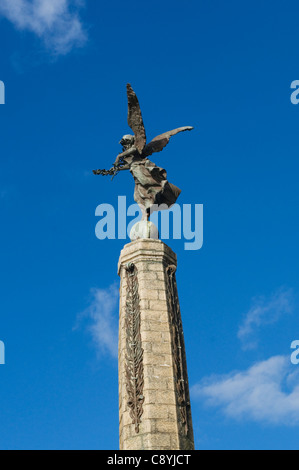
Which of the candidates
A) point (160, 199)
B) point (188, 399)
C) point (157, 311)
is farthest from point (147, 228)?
point (188, 399)

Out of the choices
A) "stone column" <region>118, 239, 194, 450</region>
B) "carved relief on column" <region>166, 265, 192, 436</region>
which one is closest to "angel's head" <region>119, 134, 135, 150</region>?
"stone column" <region>118, 239, 194, 450</region>

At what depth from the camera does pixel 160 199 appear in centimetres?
1645

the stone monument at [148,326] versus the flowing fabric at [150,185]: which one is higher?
the flowing fabric at [150,185]

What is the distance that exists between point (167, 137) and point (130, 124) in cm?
130

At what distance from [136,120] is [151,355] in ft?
23.8

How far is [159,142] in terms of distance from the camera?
680 inches

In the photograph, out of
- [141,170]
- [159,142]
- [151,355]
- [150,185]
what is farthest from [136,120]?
[151,355]

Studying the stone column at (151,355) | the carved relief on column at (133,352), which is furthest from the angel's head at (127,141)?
the carved relief on column at (133,352)

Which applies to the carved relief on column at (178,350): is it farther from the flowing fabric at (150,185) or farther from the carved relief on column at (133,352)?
the flowing fabric at (150,185)

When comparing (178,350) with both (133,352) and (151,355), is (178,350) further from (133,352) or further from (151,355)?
(133,352)

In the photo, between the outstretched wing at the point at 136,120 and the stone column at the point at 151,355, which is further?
the outstretched wing at the point at 136,120

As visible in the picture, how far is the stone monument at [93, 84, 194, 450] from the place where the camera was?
12.2 metres

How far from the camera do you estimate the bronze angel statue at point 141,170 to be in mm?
16344
